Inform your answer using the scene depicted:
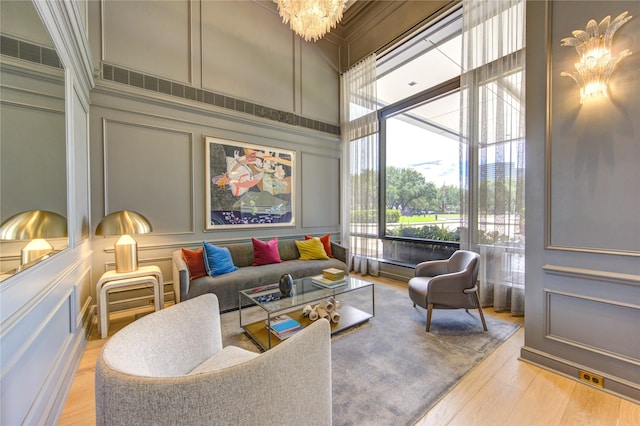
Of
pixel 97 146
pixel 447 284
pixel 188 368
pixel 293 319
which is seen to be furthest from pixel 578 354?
pixel 97 146

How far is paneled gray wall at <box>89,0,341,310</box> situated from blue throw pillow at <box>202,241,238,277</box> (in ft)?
1.73

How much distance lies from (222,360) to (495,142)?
3514mm

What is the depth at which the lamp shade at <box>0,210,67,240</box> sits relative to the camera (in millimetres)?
1132

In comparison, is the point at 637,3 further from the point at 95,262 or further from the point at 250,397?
the point at 95,262

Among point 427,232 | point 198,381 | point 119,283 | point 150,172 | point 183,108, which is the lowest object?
point 119,283

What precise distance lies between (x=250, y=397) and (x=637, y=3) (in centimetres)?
299

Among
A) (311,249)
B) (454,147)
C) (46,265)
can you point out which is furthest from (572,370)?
(46,265)

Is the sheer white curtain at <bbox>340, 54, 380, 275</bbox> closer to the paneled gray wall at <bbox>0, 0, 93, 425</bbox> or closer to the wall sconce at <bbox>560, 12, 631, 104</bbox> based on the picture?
the wall sconce at <bbox>560, 12, 631, 104</bbox>

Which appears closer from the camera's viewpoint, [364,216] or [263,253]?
[263,253]

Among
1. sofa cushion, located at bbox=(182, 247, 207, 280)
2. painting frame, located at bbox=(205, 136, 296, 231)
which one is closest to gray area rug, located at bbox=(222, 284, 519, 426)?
sofa cushion, located at bbox=(182, 247, 207, 280)

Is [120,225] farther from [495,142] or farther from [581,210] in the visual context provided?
[495,142]

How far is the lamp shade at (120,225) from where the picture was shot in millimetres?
2596

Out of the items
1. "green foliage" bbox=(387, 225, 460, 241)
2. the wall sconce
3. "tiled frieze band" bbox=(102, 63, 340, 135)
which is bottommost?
"green foliage" bbox=(387, 225, 460, 241)

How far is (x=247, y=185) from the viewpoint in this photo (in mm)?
4074
